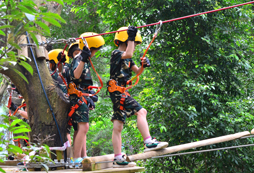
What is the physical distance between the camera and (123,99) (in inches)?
129

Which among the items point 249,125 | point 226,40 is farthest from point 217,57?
point 249,125

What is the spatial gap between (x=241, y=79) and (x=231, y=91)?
581 millimetres

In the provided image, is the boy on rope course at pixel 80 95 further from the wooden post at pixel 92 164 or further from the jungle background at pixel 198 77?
the jungle background at pixel 198 77

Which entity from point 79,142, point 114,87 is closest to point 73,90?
point 114,87

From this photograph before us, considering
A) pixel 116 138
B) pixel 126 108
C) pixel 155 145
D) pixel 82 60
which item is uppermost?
pixel 82 60

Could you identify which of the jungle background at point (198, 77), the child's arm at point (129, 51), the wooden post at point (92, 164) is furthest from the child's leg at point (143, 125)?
the jungle background at point (198, 77)

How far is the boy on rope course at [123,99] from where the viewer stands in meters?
3.12

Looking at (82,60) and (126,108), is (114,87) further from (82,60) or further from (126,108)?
(82,60)

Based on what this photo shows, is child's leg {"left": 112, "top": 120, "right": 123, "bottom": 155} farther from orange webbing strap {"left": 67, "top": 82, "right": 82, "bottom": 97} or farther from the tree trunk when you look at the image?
the tree trunk

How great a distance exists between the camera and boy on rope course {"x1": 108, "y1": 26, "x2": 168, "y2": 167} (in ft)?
10.2

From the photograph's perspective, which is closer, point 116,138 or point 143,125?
point 143,125

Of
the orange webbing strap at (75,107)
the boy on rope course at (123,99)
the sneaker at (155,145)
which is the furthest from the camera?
the orange webbing strap at (75,107)

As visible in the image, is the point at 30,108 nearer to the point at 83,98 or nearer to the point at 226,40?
the point at 83,98

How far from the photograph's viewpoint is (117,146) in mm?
3273
